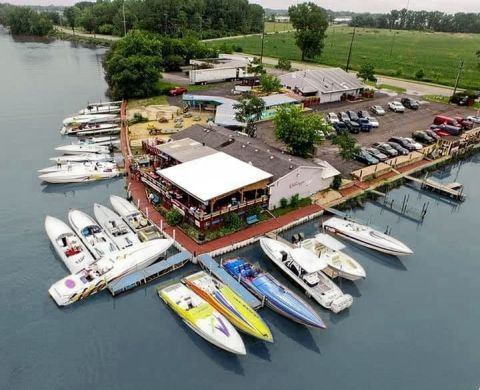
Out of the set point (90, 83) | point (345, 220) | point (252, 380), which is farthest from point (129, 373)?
point (90, 83)

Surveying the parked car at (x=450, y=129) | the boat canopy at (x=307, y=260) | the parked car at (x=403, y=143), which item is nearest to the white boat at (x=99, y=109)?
the parked car at (x=403, y=143)

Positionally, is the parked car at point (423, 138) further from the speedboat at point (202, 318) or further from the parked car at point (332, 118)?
the speedboat at point (202, 318)

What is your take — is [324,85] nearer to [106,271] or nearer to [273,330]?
[273,330]

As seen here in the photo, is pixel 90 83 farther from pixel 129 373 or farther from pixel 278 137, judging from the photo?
pixel 129 373

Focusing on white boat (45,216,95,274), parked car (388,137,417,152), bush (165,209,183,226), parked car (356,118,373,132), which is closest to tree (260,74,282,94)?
parked car (356,118,373,132)

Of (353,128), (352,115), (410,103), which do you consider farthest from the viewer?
(410,103)

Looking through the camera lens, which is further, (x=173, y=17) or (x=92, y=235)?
(x=173, y=17)

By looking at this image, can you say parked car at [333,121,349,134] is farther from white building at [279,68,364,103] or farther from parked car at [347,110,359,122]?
white building at [279,68,364,103]

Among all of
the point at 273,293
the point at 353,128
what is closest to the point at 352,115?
the point at 353,128
